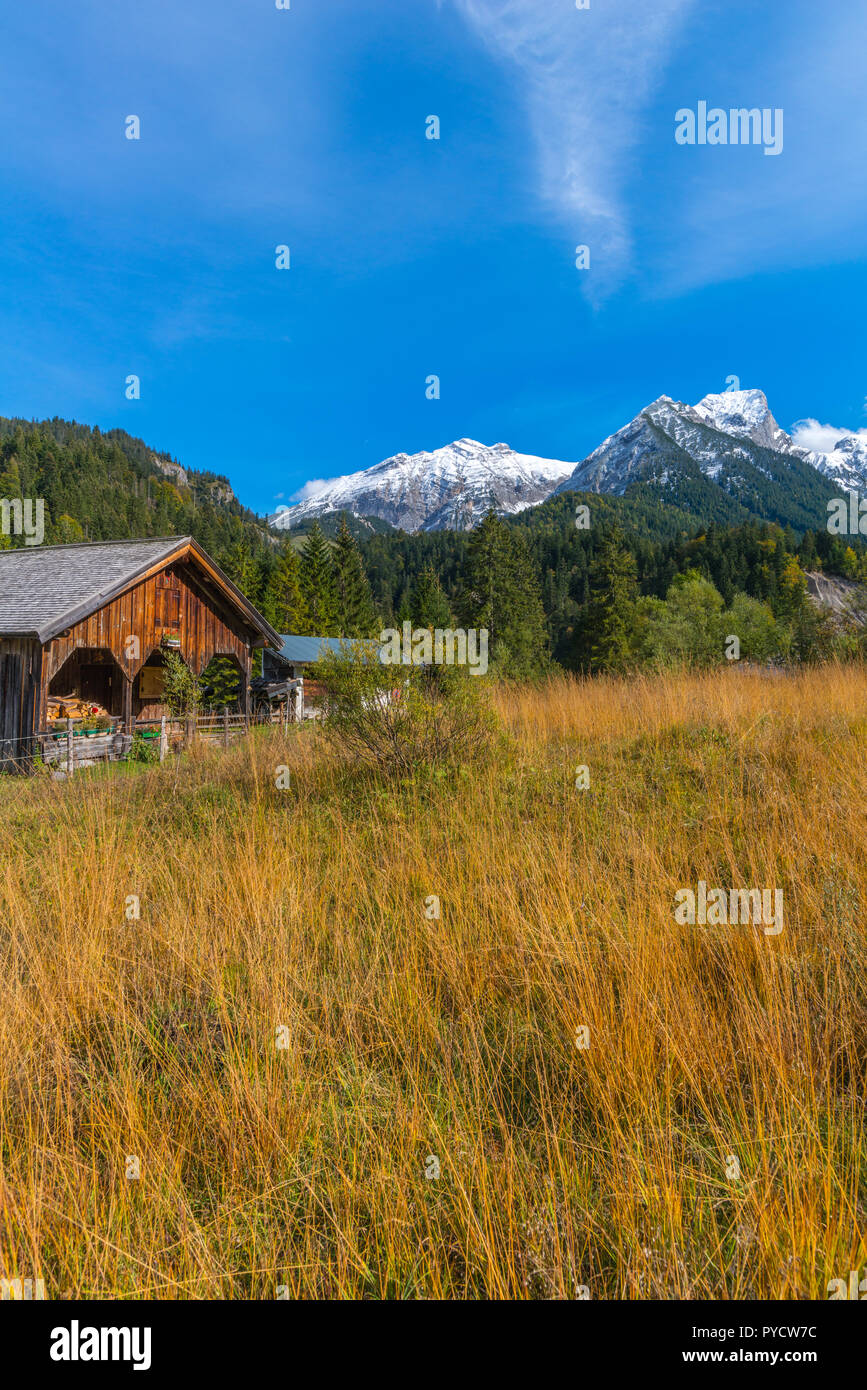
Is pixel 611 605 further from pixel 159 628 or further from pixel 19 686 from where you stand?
pixel 19 686

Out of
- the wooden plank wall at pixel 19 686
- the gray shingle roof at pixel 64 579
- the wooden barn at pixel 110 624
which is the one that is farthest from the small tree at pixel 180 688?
the wooden plank wall at pixel 19 686

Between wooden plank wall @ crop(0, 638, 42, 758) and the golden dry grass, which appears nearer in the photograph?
the golden dry grass

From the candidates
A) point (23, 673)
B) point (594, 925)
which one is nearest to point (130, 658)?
point (23, 673)

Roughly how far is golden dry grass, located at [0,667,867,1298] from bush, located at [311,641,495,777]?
204 centimetres

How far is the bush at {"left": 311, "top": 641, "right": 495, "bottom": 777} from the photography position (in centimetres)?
689

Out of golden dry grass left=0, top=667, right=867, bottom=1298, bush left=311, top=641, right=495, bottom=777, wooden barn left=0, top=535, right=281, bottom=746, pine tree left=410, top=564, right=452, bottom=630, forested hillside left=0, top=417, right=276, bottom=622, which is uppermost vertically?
forested hillside left=0, top=417, right=276, bottom=622

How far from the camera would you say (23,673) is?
1633 cm

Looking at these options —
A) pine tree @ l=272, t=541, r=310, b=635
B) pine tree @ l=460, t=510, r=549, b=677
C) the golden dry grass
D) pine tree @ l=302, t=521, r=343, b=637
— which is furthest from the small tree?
pine tree @ l=272, t=541, r=310, b=635

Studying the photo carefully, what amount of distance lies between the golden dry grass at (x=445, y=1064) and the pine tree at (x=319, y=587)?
2164 inches

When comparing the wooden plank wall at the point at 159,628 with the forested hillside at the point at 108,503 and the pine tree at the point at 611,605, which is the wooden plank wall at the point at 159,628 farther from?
the forested hillside at the point at 108,503

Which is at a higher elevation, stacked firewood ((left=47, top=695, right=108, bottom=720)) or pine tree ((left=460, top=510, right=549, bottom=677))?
pine tree ((left=460, top=510, right=549, bottom=677))

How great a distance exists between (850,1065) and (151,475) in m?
180

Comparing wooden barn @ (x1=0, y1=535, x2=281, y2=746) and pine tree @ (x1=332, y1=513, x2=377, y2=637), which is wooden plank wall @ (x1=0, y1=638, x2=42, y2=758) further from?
pine tree @ (x1=332, y1=513, x2=377, y2=637)
